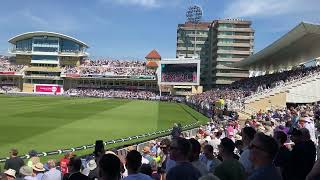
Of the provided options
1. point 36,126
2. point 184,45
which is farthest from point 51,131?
point 184,45

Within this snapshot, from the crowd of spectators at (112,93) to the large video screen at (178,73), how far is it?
12.8 metres

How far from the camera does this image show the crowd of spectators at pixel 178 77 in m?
95.9

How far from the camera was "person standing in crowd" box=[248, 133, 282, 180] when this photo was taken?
482 centimetres

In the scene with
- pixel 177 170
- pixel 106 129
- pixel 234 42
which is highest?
pixel 234 42

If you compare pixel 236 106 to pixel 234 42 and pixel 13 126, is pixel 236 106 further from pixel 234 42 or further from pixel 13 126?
pixel 234 42

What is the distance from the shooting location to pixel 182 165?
536 cm

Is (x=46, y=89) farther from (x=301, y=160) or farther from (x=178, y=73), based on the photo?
(x=301, y=160)

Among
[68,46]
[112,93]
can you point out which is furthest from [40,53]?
[112,93]

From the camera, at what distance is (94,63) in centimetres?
13600

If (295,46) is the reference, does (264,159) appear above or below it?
below

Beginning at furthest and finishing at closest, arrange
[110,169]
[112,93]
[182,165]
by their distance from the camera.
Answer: [112,93], [182,165], [110,169]

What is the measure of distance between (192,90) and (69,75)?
32.6 meters

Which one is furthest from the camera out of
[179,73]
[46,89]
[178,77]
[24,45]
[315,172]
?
[24,45]

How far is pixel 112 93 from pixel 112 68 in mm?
14845
